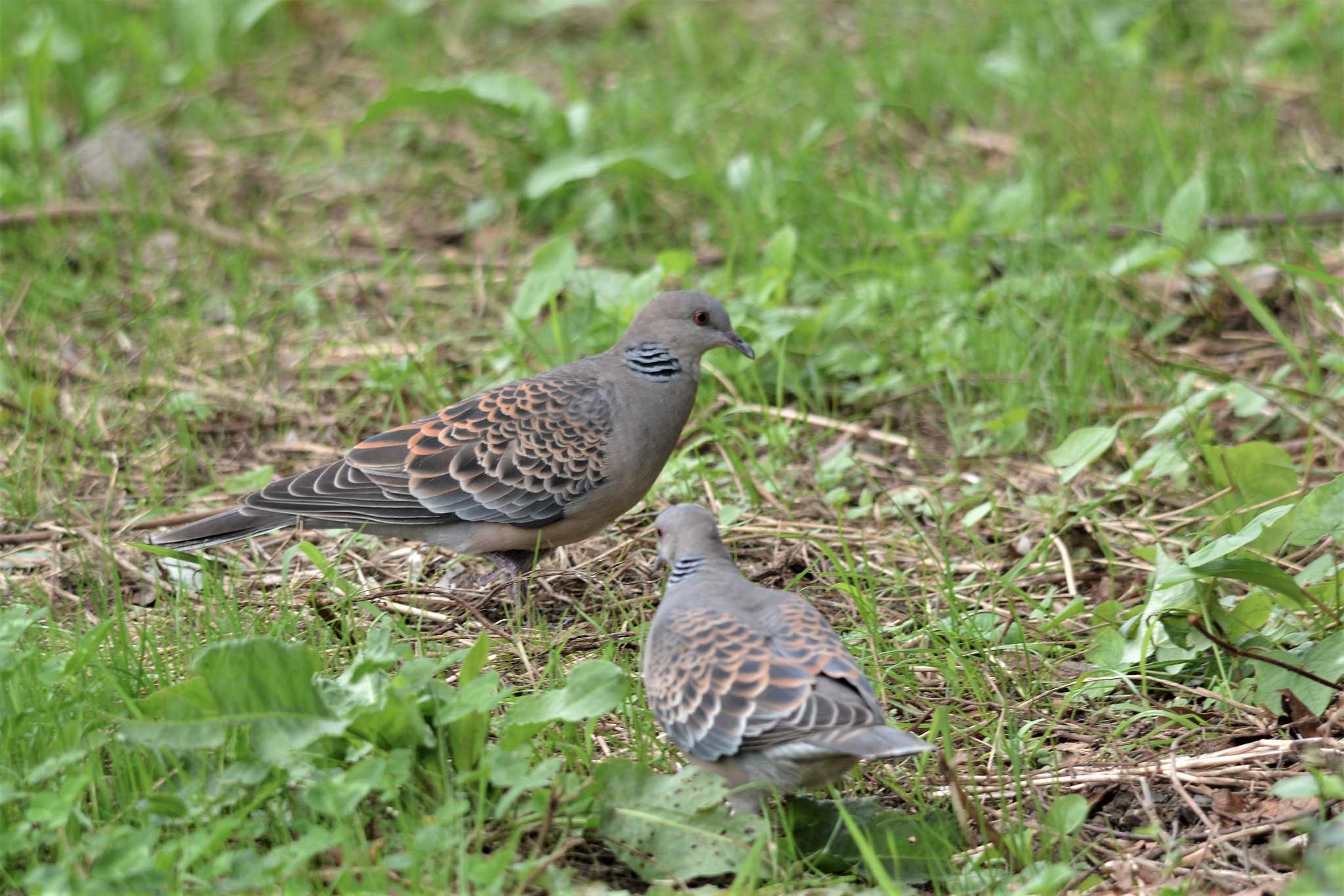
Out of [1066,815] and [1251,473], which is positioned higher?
[1066,815]

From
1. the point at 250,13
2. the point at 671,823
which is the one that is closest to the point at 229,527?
the point at 671,823

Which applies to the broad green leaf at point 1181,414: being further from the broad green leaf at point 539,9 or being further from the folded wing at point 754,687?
the broad green leaf at point 539,9

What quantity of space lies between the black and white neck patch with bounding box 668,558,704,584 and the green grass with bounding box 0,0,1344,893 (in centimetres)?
27

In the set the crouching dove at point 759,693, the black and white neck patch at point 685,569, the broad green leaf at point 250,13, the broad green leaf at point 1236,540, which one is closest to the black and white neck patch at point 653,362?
the black and white neck patch at point 685,569

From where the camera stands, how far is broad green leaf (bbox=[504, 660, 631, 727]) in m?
2.93

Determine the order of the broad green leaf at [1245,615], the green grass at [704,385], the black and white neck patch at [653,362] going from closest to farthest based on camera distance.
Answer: the green grass at [704,385], the broad green leaf at [1245,615], the black and white neck patch at [653,362]

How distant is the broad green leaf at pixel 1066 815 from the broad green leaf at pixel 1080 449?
152 centimetres

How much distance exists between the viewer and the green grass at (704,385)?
2.88 meters

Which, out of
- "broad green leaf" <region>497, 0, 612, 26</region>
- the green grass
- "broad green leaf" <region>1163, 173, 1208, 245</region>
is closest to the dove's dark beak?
the green grass

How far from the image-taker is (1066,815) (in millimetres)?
2889

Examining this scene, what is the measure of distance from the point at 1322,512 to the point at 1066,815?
A: 1.10 metres

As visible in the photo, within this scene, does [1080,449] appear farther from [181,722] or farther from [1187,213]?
[181,722]

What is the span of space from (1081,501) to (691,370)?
4.14 ft

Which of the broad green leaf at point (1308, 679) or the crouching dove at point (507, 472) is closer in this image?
the broad green leaf at point (1308, 679)
